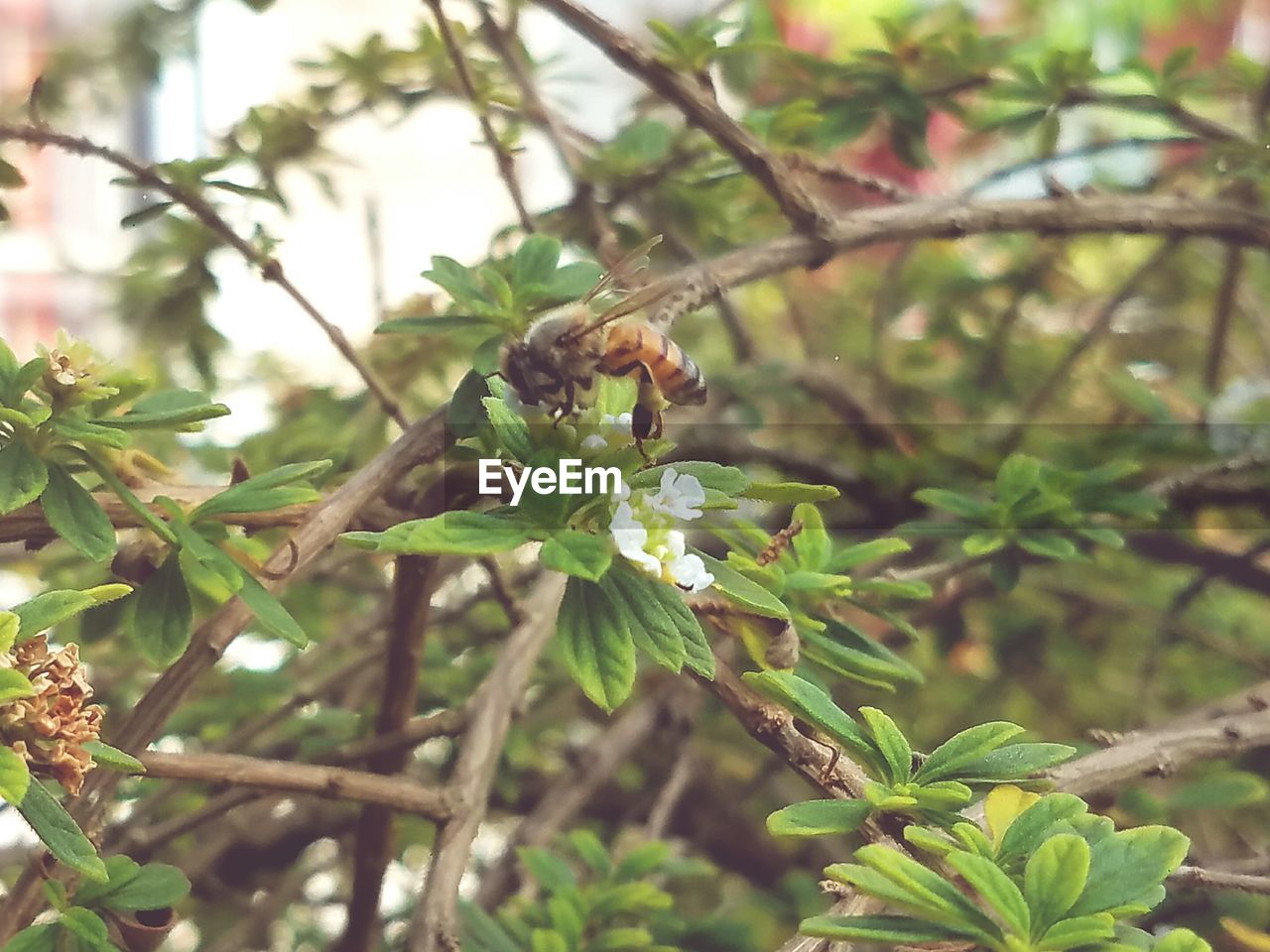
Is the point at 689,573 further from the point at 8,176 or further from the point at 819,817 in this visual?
the point at 8,176

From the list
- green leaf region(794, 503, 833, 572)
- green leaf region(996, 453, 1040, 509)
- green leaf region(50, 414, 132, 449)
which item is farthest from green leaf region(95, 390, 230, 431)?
green leaf region(996, 453, 1040, 509)

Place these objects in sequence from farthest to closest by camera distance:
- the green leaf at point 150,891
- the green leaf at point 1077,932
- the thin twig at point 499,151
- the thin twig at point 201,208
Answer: the thin twig at point 499,151, the thin twig at point 201,208, the green leaf at point 150,891, the green leaf at point 1077,932

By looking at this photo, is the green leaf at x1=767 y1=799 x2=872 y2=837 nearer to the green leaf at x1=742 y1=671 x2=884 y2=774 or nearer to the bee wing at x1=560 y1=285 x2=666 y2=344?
the green leaf at x1=742 y1=671 x2=884 y2=774

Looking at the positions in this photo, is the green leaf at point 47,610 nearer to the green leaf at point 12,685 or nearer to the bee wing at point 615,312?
the green leaf at point 12,685

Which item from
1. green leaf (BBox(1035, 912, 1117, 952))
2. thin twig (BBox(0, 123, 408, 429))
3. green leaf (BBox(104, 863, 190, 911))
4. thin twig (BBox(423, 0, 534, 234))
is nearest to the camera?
green leaf (BBox(1035, 912, 1117, 952))

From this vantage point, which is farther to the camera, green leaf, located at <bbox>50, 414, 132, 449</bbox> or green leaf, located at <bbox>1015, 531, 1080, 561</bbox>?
green leaf, located at <bbox>1015, 531, 1080, 561</bbox>

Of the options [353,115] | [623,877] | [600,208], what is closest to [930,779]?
[623,877]

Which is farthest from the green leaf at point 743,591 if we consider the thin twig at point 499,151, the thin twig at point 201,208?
the thin twig at point 499,151

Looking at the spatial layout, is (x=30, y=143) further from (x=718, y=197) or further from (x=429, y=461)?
(x=718, y=197)
